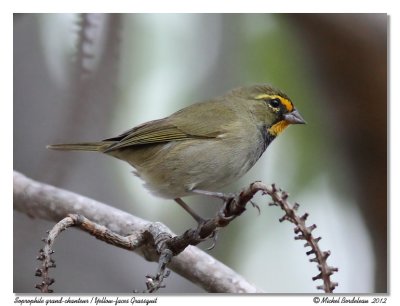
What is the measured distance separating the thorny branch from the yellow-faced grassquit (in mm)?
324

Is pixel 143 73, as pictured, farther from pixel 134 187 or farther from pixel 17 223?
pixel 17 223

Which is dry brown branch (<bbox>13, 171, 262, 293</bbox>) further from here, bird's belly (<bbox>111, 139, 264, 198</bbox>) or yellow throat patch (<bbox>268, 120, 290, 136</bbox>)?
yellow throat patch (<bbox>268, 120, 290, 136</bbox>)

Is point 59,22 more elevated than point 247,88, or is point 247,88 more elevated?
point 59,22

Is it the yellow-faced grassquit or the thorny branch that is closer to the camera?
the thorny branch

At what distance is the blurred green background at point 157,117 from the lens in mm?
2922

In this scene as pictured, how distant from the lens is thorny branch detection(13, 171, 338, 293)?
70.6 inches

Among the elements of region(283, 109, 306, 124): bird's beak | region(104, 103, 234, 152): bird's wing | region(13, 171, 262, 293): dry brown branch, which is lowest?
region(13, 171, 262, 293): dry brown branch

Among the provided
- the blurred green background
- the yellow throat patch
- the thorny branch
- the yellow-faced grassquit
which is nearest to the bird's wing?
the yellow-faced grassquit

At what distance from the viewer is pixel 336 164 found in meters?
2.89

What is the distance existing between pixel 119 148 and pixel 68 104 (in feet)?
1.29

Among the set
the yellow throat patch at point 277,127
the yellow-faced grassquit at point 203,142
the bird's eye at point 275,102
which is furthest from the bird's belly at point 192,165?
the bird's eye at point 275,102

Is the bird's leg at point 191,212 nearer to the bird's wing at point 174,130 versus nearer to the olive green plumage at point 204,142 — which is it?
the olive green plumage at point 204,142
